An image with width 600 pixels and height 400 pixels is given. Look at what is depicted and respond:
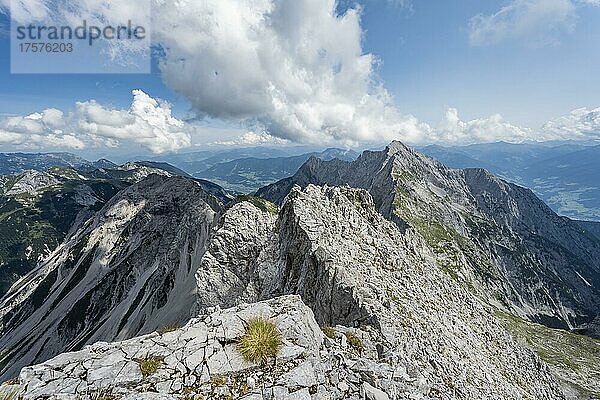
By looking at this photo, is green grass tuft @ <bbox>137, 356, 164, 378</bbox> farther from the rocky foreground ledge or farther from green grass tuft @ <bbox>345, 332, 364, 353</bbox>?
green grass tuft @ <bbox>345, 332, 364, 353</bbox>

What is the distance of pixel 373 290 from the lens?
923 inches

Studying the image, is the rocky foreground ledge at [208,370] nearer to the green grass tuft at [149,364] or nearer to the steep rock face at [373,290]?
the green grass tuft at [149,364]

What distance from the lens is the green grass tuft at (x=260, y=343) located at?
1151 centimetres

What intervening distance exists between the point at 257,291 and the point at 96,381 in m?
22.2

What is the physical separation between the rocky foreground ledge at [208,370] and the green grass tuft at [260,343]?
209 mm

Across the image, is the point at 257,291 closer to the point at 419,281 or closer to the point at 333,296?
the point at 333,296

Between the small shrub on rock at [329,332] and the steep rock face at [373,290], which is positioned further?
the steep rock face at [373,290]

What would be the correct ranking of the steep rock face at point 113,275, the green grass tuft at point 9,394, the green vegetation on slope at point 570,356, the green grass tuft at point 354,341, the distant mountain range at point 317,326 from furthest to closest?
the steep rock face at point 113,275
the green vegetation on slope at point 570,356
the green grass tuft at point 354,341
the distant mountain range at point 317,326
the green grass tuft at point 9,394

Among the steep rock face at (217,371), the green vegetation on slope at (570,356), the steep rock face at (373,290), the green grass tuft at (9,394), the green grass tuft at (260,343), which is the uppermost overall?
the green grass tuft at (260,343)

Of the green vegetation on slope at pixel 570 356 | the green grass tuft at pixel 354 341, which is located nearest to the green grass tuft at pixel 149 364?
the green grass tuft at pixel 354 341

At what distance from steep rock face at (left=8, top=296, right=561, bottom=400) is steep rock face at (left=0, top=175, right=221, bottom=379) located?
205ft

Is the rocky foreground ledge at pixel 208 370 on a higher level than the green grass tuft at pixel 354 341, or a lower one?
higher

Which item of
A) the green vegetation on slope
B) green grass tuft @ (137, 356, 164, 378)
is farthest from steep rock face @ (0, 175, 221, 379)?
the green vegetation on slope

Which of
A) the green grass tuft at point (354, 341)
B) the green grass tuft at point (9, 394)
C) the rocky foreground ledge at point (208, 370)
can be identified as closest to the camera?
the green grass tuft at point (9, 394)
